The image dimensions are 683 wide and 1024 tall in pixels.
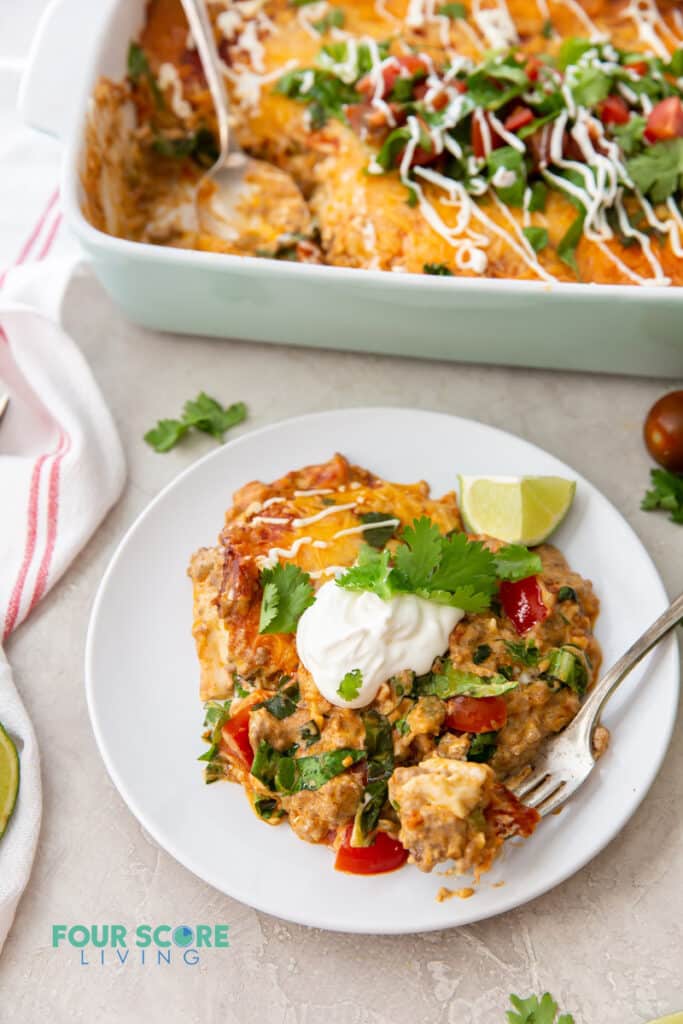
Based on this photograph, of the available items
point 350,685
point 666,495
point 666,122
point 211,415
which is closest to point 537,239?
point 666,122

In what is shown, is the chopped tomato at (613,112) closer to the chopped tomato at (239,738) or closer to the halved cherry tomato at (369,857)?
the chopped tomato at (239,738)

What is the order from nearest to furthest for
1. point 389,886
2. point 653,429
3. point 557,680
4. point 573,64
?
point 389,886, point 557,680, point 653,429, point 573,64

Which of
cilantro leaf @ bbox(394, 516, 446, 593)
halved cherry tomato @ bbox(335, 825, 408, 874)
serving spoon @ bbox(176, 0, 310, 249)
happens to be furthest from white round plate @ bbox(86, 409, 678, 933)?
serving spoon @ bbox(176, 0, 310, 249)

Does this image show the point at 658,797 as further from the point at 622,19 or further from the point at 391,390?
the point at 622,19

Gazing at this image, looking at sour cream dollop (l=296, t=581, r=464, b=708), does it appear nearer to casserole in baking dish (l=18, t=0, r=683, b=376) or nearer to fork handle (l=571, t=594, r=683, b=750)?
fork handle (l=571, t=594, r=683, b=750)

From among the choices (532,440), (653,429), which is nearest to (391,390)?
(532,440)

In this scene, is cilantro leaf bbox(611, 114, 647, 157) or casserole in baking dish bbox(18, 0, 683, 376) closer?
casserole in baking dish bbox(18, 0, 683, 376)

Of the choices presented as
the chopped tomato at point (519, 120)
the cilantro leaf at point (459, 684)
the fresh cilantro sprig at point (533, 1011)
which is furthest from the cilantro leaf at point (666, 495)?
the fresh cilantro sprig at point (533, 1011)
